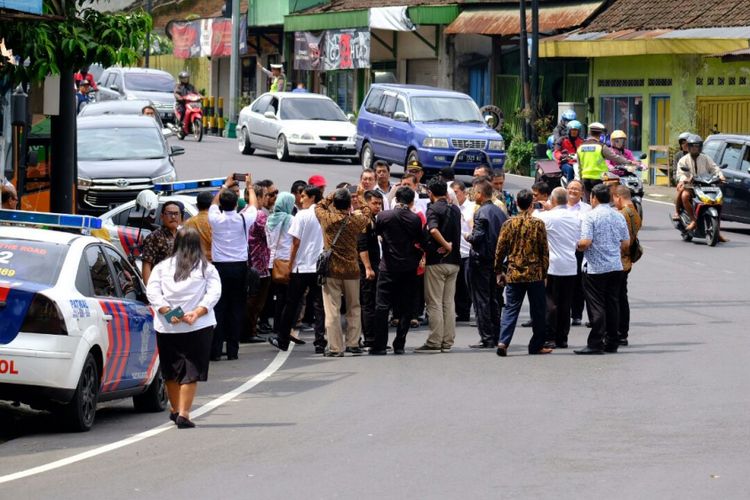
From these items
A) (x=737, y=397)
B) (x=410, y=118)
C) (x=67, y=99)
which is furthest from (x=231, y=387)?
(x=410, y=118)

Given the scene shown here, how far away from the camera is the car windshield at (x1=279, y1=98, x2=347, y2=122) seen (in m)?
38.6

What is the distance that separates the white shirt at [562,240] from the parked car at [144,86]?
31.6m

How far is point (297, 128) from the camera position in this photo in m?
37.9

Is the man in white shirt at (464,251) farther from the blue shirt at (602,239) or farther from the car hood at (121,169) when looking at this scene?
the car hood at (121,169)

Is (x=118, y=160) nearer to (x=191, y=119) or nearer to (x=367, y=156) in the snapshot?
(x=367, y=156)

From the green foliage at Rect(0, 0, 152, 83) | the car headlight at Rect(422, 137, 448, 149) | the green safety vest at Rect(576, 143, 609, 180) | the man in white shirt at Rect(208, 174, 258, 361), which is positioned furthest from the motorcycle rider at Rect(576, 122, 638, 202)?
the green foliage at Rect(0, 0, 152, 83)

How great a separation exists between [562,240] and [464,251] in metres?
1.93

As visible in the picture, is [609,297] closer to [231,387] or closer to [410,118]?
[231,387]

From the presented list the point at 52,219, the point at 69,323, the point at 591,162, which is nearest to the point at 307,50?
the point at 591,162

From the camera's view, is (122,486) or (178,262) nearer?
(122,486)

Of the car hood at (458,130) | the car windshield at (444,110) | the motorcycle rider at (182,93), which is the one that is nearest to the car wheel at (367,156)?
the car windshield at (444,110)

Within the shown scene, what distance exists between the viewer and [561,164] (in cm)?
2506

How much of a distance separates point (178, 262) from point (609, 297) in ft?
19.2

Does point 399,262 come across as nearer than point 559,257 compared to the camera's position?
Yes
